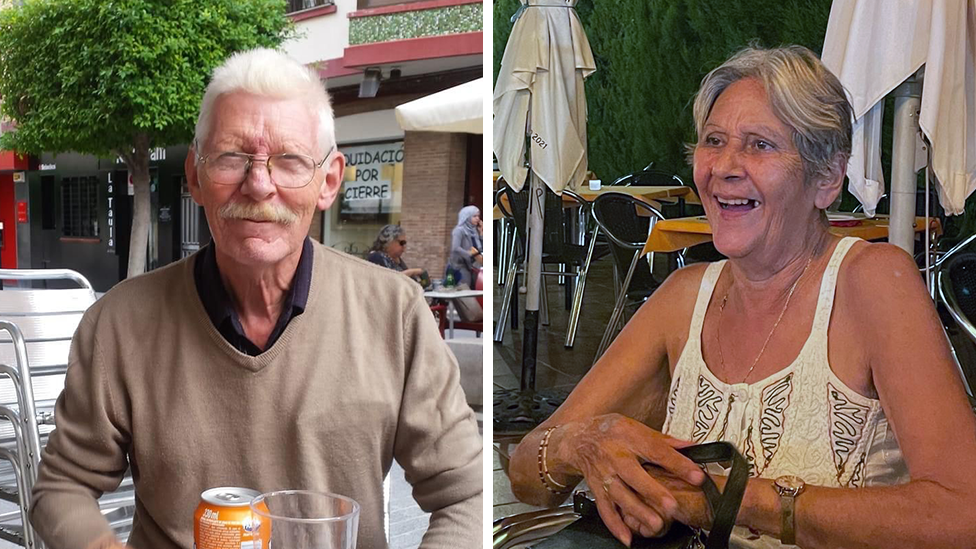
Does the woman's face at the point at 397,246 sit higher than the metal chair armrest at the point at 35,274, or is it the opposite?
the woman's face at the point at 397,246

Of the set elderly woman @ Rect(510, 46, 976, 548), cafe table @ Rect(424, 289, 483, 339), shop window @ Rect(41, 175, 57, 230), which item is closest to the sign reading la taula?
shop window @ Rect(41, 175, 57, 230)

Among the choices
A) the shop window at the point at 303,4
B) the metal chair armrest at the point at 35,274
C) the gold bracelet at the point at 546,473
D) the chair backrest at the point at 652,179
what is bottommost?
the gold bracelet at the point at 546,473

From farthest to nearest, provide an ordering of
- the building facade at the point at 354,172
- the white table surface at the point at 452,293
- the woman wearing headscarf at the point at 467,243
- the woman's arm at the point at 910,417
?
the woman wearing headscarf at the point at 467,243, the white table surface at the point at 452,293, the building facade at the point at 354,172, the woman's arm at the point at 910,417

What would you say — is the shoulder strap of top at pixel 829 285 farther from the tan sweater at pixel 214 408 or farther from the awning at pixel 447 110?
the awning at pixel 447 110

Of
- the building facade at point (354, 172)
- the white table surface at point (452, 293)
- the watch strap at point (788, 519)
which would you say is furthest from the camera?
the white table surface at point (452, 293)

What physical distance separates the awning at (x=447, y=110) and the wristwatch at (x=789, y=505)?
0.96 metres

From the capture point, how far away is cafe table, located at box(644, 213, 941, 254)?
65.7 inches

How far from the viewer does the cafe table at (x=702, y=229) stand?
1670 mm

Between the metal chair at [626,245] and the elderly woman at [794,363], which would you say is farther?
the metal chair at [626,245]

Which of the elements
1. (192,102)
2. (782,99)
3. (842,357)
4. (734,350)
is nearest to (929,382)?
(842,357)

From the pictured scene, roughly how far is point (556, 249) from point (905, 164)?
75 centimetres

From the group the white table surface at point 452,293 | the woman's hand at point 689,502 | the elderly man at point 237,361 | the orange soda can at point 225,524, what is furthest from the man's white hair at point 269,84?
the woman's hand at point 689,502

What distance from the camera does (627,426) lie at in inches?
76.5

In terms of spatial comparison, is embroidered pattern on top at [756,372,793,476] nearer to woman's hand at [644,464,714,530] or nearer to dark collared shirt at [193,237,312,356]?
woman's hand at [644,464,714,530]
